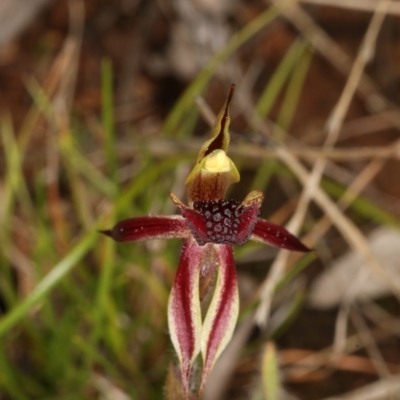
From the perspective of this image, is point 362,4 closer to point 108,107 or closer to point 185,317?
point 108,107

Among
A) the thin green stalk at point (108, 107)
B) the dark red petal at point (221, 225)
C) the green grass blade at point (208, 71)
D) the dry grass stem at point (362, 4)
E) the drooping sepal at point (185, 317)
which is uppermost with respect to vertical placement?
the dry grass stem at point (362, 4)

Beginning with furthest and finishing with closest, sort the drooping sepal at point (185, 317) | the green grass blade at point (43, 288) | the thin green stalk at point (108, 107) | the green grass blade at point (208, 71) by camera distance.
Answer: the green grass blade at point (208, 71)
the thin green stalk at point (108, 107)
the green grass blade at point (43, 288)
the drooping sepal at point (185, 317)

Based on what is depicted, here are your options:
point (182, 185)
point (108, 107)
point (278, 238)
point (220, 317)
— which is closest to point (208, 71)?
point (108, 107)

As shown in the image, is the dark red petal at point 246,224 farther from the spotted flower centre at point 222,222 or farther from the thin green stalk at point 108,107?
the thin green stalk at point 108,107

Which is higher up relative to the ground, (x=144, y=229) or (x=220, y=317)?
(x=144, y=229)

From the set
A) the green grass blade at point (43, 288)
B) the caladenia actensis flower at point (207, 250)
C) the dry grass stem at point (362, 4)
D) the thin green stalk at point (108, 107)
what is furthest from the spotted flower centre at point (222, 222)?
the dry grass stem at point (362, 4)

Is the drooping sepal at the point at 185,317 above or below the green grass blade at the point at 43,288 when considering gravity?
below

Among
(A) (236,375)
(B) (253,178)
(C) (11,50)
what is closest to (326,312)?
(A) (236,375)

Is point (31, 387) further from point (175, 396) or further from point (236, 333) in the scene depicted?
point (175, 396)
